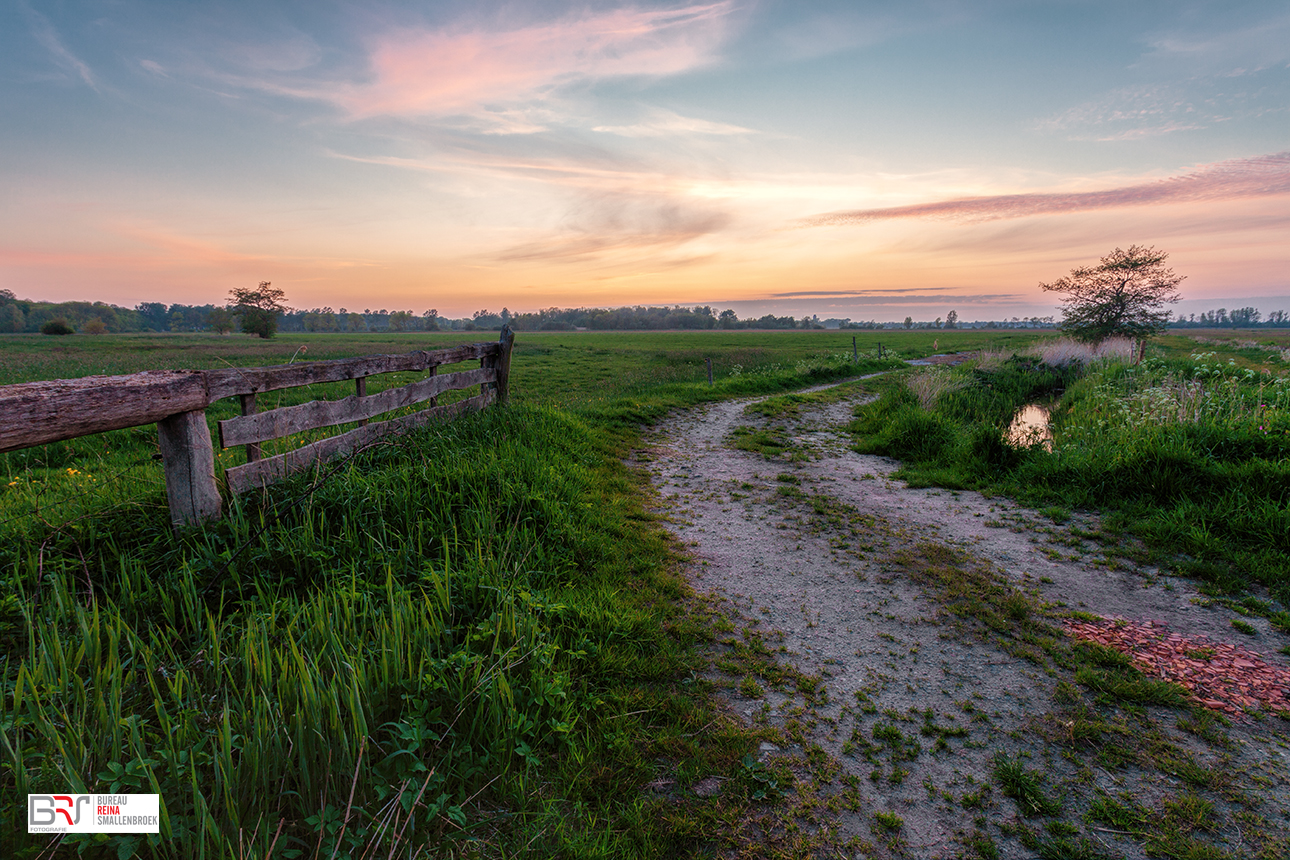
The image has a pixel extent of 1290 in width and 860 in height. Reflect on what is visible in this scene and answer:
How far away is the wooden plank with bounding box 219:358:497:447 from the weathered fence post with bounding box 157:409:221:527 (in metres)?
0.31

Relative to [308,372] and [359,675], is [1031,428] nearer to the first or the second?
[359,675]

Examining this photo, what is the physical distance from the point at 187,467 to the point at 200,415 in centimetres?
42

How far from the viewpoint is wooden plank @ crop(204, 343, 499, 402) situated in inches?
170

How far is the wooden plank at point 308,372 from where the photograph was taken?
170 inches

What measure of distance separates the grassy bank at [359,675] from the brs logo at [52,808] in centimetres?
5

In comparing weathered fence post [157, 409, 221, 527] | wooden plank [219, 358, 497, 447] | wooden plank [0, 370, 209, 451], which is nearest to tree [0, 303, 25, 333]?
wooden plank [219, 358, 497, 447]

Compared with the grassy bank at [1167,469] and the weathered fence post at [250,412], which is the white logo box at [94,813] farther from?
the grassy bank at [1167,469]

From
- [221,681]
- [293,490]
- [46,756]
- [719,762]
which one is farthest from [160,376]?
[719,762]

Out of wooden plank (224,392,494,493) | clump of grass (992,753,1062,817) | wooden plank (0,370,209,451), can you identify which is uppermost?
wooden plank (0,370,209,451)

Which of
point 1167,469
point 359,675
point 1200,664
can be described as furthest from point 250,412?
point 1167,469

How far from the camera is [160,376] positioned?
12.6ft

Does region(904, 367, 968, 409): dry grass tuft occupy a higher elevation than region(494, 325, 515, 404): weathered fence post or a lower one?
lower

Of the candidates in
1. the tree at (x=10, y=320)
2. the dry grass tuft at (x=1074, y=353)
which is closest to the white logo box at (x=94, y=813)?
the dry grass tuft at (x=1074, y=353)

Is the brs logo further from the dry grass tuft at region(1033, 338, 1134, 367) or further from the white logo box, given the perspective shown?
the dry grass tuft at region(1033, 338, 1134, 367)
